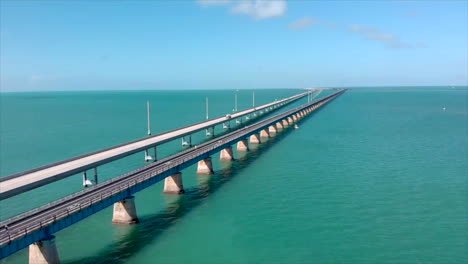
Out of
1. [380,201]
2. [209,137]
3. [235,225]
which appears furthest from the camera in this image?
[209,137]

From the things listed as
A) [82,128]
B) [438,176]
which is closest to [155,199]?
[438,176]

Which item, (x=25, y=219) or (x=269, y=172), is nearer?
(x=25, y=219)

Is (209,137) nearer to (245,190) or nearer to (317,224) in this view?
(245,190)

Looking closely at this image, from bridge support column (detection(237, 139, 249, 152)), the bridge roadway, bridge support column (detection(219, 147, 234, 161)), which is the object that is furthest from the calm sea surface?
the bridge roadway

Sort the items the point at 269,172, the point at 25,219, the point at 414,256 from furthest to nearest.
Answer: the point at 269,172, the point at 414,256, the point at 25,219

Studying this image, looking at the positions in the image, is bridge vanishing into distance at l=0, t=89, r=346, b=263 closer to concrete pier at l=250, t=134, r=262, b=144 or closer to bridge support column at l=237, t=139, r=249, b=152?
bridge support column at l=237, t=139, r=249, b=152
